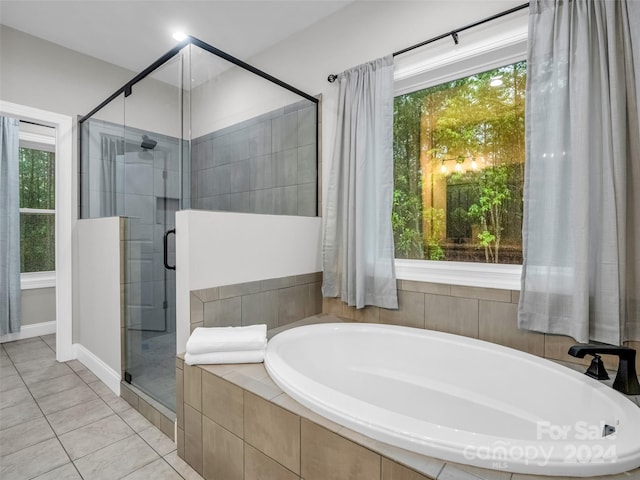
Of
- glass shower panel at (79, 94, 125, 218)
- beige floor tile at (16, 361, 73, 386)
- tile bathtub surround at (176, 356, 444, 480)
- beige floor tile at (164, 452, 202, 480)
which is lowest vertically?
beige floor tile at (164, 452, 202, 480)

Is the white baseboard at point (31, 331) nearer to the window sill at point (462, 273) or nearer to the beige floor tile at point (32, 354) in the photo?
the beige floor tile at point (32, 354)

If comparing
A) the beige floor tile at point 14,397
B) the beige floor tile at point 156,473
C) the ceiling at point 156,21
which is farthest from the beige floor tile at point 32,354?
the ceiling at point 156,21

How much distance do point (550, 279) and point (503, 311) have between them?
30 centimetres

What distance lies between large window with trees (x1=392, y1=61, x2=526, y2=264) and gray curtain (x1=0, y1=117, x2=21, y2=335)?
12.8 feet

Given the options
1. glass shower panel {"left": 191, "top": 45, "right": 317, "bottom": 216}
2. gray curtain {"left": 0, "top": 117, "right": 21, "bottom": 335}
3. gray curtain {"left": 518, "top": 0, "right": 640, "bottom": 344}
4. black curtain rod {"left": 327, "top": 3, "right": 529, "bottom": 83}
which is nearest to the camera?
gray curtain {"left": 518, "top": 0, "right": 640, "bottom": 344}

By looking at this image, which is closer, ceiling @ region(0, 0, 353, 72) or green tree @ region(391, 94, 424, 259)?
green tree @ region(391, 94, 424, 259)

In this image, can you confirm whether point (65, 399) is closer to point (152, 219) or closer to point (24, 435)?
point (24, 435)

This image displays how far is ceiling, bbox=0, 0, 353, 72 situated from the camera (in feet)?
8.09

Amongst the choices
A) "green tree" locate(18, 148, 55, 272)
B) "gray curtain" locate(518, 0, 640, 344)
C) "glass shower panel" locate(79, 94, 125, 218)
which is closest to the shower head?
"glass shower panel" locate(79, 94, 125, 218)

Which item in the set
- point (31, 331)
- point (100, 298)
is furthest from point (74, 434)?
point (31, 331)

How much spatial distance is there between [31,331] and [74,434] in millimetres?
2463

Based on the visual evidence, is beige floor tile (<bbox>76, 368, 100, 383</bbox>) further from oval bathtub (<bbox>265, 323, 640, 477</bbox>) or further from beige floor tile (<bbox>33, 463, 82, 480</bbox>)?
oval bathtub (<bbox>265, 323, 640, 477</bbox>)

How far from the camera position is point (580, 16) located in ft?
5.04

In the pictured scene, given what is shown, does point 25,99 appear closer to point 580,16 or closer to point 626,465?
point 580,16
